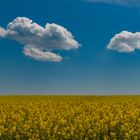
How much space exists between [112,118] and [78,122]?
205 centimetres

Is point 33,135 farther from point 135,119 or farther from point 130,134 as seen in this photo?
point 135,119

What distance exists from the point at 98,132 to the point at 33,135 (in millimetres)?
2764

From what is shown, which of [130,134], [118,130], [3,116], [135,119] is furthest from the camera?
[3,116]

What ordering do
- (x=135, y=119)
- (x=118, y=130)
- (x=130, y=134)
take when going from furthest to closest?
(x=135, y=119) → (x=118, y=130) → (x=130, y=134)

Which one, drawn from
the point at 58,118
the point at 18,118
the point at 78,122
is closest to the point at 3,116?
the point at 18,118

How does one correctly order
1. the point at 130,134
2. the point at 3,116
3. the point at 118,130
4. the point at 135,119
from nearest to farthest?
the point at 130,134
the point at 118,130
the point at 135,119
the point at 3,116

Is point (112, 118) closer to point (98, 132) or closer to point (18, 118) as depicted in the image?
point (98, 132)

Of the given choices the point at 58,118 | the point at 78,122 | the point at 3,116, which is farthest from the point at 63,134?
the point at 3,116

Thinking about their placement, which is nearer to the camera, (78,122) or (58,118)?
(78,122)

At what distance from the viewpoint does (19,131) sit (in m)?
21.8

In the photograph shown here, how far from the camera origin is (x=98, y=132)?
69.1 ft

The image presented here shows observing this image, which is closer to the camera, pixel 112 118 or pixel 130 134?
pixel 130 134

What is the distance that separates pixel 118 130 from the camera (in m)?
21.6

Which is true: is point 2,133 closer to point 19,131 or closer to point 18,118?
point 19,131
